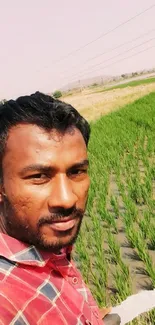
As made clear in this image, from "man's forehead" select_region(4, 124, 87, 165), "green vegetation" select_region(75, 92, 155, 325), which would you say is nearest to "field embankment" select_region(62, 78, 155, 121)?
"green vegetation" select_region(75, 92, 155, 325)

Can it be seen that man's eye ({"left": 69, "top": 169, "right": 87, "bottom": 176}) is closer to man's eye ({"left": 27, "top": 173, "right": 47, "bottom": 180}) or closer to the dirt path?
man's eye ({"left": 27, "top": 173, "right": 47, "bottom": 180})

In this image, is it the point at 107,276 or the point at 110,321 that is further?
the point at 107,276

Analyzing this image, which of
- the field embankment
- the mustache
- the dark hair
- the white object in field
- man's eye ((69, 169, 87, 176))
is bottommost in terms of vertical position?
the field embankment

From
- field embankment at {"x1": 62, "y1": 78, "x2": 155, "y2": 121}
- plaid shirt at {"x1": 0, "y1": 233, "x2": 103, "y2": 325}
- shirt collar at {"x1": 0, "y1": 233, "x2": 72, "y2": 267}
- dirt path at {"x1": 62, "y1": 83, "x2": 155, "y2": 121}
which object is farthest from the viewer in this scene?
field embankment at {"x1": 62, "y1": 78, "x2": 155, "y2": 121}

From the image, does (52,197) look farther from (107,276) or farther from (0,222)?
(107,276)

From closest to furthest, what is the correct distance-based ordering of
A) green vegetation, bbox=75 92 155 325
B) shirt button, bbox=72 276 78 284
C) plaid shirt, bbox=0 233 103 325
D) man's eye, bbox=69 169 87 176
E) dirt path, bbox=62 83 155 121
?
1. plaid shirt, bbox=0 233 103 325
2. man's eye, bbox=69 169 87 176
3. shirt button, bbox=72 276 78 284
4. green vegetation, bbox=75 92 155 325
5. dirt path, bbox=62 83 155 121

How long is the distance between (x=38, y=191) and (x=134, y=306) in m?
1.25

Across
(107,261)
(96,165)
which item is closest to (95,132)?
(96,165)

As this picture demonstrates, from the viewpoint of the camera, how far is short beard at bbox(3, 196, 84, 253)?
89cm

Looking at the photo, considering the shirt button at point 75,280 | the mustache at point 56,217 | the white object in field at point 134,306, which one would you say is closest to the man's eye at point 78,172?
the mustache at point 56,217

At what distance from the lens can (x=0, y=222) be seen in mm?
947

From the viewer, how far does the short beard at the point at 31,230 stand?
34.9 inches

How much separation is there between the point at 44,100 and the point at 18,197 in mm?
281

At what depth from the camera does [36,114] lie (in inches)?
37.0
